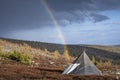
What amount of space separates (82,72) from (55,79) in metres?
11.4

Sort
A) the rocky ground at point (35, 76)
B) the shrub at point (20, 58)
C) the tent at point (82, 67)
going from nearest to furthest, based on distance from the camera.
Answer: the rocky ground at point (35, 76) → the tent at point (82, 67) → the shrub at point (20, 58)

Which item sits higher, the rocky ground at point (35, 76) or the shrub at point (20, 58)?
the shrub at point (20, 58)

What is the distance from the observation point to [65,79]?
43.7 m

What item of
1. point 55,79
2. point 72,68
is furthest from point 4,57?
point 55,79

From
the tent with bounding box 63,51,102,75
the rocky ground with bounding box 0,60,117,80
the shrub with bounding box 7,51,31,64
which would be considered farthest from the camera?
the shrub with bounding box 7,51,31,64

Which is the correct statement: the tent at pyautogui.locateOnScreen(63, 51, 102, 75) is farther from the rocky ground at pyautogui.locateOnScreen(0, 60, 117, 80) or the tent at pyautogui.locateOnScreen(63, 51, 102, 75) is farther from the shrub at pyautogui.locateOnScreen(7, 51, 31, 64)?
the shrub at pyautogui.locateOnScreen(7, 51, 31, 64)

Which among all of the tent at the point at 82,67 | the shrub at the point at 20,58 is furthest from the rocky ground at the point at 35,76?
the shrub at the point at 20,58

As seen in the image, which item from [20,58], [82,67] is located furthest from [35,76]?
[20,58]

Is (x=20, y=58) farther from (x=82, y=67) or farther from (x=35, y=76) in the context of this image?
(x=35, y=76)

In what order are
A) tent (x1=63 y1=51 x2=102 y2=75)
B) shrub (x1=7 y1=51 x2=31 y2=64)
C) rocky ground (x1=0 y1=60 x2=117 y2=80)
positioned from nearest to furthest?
1. rocky ground (x1=0 y1=60 x2=117 y2=80)
2. tent (x1=63 y1=51 x2=102 y2=75)
3. shrub (x1=7 y1=51 x2=31 y2=64)

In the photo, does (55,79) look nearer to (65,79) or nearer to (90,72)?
(65,79)

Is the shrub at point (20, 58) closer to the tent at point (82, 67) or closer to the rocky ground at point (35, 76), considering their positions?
the rocky ground at point (35, 76)

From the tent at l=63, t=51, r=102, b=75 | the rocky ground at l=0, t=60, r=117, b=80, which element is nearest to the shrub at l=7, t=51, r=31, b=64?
the rocky ground at l=0, t=60, r=117, b=80

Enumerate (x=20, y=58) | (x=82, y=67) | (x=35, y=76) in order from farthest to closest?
1. (x=20, y=58)
2. (x=82, y=67)
3. (x=35, y=76)
